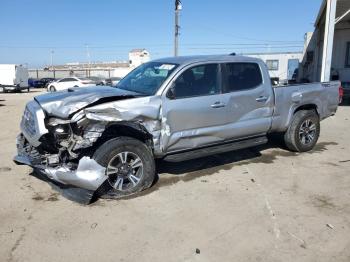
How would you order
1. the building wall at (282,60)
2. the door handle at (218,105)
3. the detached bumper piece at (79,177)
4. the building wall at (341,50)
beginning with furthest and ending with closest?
1. the building wall at (282,60)
2. the building wall at (341,50)
3. the door handle at (218,105)
4. the detached bumper piece at (79,177)

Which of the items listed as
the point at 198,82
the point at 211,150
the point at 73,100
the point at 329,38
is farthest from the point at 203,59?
the point at 329,38

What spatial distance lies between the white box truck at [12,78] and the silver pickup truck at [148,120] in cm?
3167

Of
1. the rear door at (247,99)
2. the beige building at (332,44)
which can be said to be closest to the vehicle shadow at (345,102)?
the beige building at (332,44)

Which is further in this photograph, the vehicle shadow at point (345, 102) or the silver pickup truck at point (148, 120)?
the vehicle shadow at point (345, 102)

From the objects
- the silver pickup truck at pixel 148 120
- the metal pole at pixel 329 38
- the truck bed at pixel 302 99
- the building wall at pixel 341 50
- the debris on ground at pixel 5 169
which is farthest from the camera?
the building wall at pixel 341 50

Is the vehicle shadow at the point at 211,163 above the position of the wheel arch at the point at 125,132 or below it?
below

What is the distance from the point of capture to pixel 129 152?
16.3 ft

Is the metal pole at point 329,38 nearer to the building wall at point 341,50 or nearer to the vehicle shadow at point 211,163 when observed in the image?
the vehicle shadow at point 211,163

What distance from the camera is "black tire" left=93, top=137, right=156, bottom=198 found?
15.6 ft

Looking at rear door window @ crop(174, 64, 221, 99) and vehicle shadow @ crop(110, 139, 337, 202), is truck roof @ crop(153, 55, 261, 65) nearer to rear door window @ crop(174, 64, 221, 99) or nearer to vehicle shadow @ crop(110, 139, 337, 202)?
rear door window @ crop(174, 64, 221, 99)

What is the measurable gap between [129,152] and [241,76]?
2.40 m

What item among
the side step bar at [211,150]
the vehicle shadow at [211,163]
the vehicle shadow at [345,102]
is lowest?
the vehicle shadow at [211,163]

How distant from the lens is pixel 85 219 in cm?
429

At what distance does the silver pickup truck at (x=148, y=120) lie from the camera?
4723mm
